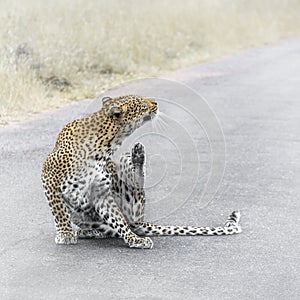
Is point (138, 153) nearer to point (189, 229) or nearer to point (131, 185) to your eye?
point (131, 185)

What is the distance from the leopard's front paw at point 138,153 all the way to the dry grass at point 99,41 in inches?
193

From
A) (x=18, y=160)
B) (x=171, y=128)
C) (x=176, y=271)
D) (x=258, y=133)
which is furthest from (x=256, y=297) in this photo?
(x=258, y=133)

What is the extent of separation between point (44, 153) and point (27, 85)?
2855 millimetres

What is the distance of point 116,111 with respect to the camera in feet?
18.1

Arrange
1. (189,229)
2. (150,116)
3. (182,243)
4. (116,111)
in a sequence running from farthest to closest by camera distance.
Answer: (189,229) < (182,243) < (150,116) < (116,111)

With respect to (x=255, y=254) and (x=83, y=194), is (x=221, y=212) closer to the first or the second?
(x=255, y=254)

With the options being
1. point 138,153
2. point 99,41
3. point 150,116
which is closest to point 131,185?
point 138,153

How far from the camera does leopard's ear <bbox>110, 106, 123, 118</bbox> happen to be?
551cm

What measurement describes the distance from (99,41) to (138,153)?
32.7 ft

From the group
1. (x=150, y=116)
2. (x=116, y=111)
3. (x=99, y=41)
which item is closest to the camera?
(x=116, y=111)

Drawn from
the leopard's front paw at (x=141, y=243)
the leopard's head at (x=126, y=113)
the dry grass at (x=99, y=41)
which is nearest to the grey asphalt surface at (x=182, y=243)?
the leopard's front paw at (x=141, y=243)

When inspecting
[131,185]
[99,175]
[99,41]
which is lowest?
[99,41]

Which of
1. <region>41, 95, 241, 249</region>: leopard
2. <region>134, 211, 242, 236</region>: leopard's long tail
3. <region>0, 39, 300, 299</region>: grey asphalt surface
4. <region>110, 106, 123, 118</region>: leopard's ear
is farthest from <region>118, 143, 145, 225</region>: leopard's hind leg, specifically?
<region>110, 106, 123, 118</region>: leopard's ear

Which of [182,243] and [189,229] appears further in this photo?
[189,229]
